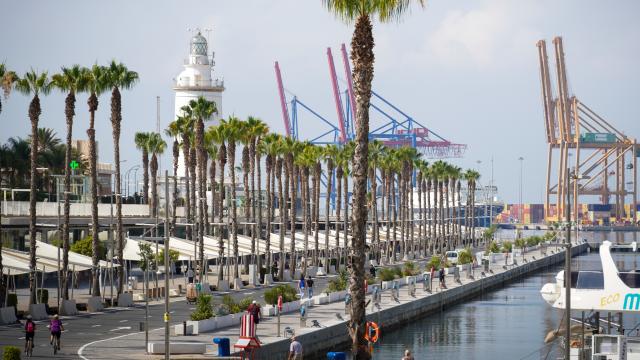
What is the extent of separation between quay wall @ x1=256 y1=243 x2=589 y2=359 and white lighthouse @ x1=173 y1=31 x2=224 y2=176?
39.1 m

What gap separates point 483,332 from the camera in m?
69.2

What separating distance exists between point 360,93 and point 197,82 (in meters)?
102

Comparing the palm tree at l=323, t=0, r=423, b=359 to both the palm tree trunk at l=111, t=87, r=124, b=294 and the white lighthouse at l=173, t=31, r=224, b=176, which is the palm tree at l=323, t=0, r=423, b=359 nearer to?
the palm tree trunk at l=111, t=87, r=124, b=294

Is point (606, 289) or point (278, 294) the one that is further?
point (278, 294)

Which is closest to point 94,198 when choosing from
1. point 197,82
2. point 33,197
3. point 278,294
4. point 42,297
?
point 33,197

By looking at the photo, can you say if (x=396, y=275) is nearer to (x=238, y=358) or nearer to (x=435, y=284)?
(x=435, y=284)

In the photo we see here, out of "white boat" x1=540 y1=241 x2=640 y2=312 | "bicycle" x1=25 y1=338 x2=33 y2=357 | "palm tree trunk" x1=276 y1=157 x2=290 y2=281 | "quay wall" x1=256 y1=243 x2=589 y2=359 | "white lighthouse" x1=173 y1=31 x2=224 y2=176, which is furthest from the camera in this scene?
"white lighthouse" x1=173 y1=31 x2=224 y2=176

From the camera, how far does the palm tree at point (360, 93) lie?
34.6m

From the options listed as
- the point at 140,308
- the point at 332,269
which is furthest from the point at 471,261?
the point at 140,308

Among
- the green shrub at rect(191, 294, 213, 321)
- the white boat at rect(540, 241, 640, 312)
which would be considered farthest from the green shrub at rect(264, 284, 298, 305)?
the white boat at rect(540, 241, 640, 312)

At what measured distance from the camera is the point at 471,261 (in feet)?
357

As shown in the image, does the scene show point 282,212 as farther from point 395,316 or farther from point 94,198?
point 94,198

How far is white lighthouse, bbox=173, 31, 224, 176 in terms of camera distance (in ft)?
445

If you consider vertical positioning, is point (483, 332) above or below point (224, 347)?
below
